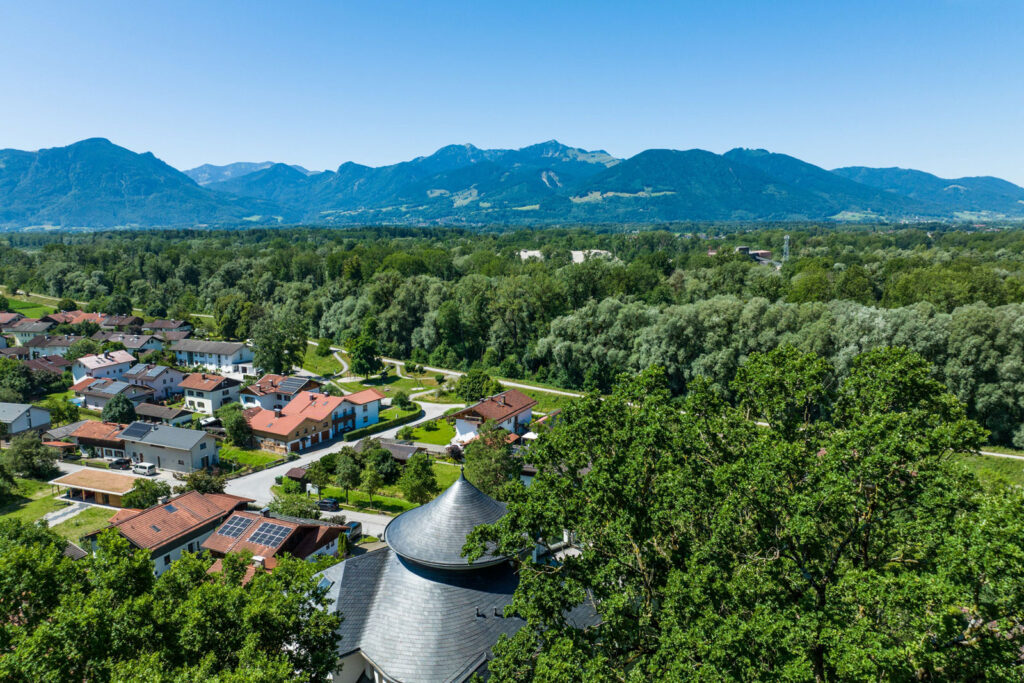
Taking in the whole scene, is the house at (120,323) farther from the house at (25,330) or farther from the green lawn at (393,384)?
the green lawn at (393,384)

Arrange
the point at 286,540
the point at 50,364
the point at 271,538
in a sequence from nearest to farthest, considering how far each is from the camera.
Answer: the point at 286,540 < the point at 271,538 < the point at 50,364

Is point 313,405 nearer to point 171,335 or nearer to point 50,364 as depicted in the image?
point 50,364

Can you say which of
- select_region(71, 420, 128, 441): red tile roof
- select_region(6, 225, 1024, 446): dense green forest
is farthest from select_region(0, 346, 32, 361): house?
select_region(71, 420, 128, 441): red tile roof

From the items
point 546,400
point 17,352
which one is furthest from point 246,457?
point 17,352

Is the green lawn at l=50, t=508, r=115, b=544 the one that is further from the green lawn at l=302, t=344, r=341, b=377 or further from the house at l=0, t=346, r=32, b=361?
the house at l=0, t=346, r=32, b=361

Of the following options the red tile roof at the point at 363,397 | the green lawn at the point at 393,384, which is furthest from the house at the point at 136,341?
the red tile roof at the point at 363,397

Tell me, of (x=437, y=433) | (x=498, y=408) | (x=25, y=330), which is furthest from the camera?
(x=25, y=330)

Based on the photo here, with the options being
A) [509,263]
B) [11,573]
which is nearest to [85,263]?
[509,263]
